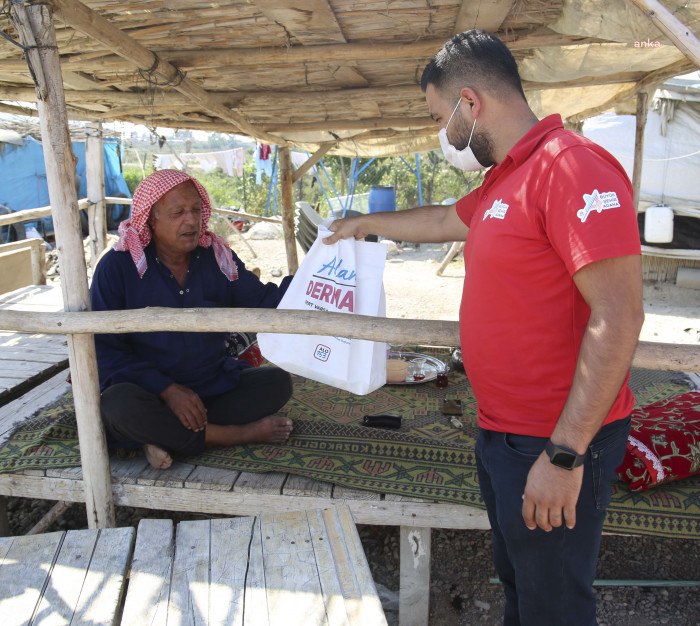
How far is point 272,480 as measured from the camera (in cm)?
285

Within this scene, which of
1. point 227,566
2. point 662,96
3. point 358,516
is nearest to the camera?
point 227,566

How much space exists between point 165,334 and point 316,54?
1.68m

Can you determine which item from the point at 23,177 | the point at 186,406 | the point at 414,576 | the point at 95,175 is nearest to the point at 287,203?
the point at 95,175

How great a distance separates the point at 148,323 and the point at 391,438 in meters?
1.45

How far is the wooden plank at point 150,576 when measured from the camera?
1707 mm

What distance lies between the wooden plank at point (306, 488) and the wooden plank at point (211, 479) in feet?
0.87

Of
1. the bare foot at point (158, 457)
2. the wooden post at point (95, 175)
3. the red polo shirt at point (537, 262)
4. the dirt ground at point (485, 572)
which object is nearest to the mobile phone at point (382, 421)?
the dirt ground at point (485, 572)

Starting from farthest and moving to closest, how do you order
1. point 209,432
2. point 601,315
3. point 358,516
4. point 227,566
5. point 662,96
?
1. point 662,96
2. point 209,432
3. point 358,516
4. point 227,566
5. point 601,315

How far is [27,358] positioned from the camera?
473 centimetres

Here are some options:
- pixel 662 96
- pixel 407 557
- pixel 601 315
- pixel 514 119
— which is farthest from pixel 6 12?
pixel 662 96

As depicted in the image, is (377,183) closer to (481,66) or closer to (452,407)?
(452,407)

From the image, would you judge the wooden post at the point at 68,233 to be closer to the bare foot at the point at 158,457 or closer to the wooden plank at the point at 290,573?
the bare foot at the point at 158,457

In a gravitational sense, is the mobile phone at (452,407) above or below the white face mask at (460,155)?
below

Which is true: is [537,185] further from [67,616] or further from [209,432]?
[209,432]
